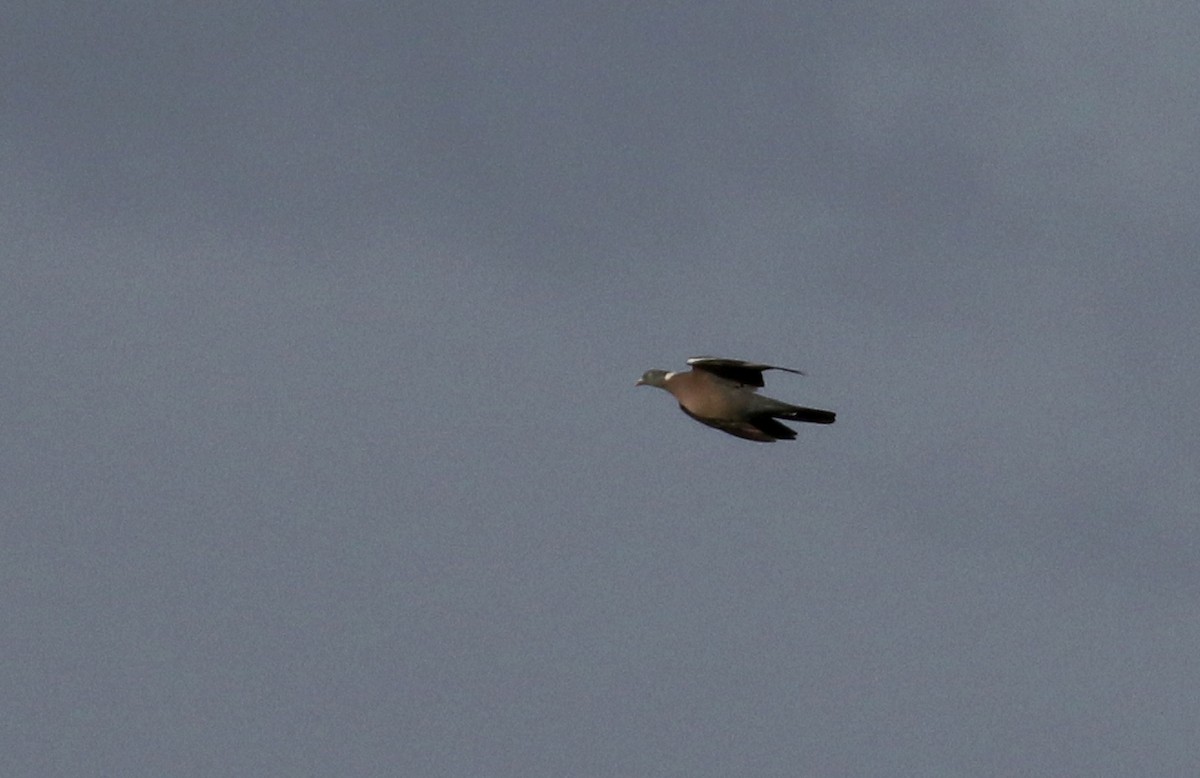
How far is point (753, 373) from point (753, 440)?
96.3 inches

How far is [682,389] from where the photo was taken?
204 ft

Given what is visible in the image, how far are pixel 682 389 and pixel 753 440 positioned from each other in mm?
2312

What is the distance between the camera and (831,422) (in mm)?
61875

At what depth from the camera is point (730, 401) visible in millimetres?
61562

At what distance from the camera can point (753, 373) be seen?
200 feet

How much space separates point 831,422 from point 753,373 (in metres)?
2.40

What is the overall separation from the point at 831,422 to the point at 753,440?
2.15 meters

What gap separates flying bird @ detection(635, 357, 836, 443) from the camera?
61.3m

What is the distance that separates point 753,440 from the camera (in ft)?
206

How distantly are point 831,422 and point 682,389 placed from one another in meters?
3.70

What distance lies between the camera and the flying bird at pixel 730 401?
2414 inches
